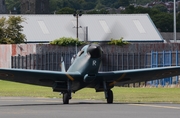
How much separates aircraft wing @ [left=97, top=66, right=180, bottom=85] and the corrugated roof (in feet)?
225

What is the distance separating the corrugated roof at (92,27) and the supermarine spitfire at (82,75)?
227 feet

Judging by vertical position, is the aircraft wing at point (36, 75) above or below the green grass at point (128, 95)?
above

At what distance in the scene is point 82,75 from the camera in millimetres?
25469

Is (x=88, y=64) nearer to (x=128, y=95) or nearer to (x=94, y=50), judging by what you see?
(x=94, y=50)

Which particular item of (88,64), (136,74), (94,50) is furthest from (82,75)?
(136,74)

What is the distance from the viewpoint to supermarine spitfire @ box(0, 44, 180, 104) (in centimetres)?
2523

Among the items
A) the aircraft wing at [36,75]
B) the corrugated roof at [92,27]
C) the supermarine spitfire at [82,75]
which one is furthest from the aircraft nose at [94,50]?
the corrugated roof at [92,27]

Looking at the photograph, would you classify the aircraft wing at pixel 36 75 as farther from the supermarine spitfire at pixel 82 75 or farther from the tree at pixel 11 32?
the tree at pixel 11 32

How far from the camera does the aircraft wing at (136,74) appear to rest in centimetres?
2583

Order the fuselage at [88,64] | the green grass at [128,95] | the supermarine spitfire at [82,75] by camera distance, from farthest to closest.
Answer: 1. the green grass at [128,95]
2. the supermarine spitfire at [82,75]
3. the fuselage at [88,64]

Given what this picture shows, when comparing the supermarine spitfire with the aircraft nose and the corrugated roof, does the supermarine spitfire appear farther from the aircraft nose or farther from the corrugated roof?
the corrugated roof

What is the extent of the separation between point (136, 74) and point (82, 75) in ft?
7.49

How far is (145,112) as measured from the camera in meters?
20.2

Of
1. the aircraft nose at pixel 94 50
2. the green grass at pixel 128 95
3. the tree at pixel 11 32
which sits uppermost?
the aircraft nose at pixel 94 50
